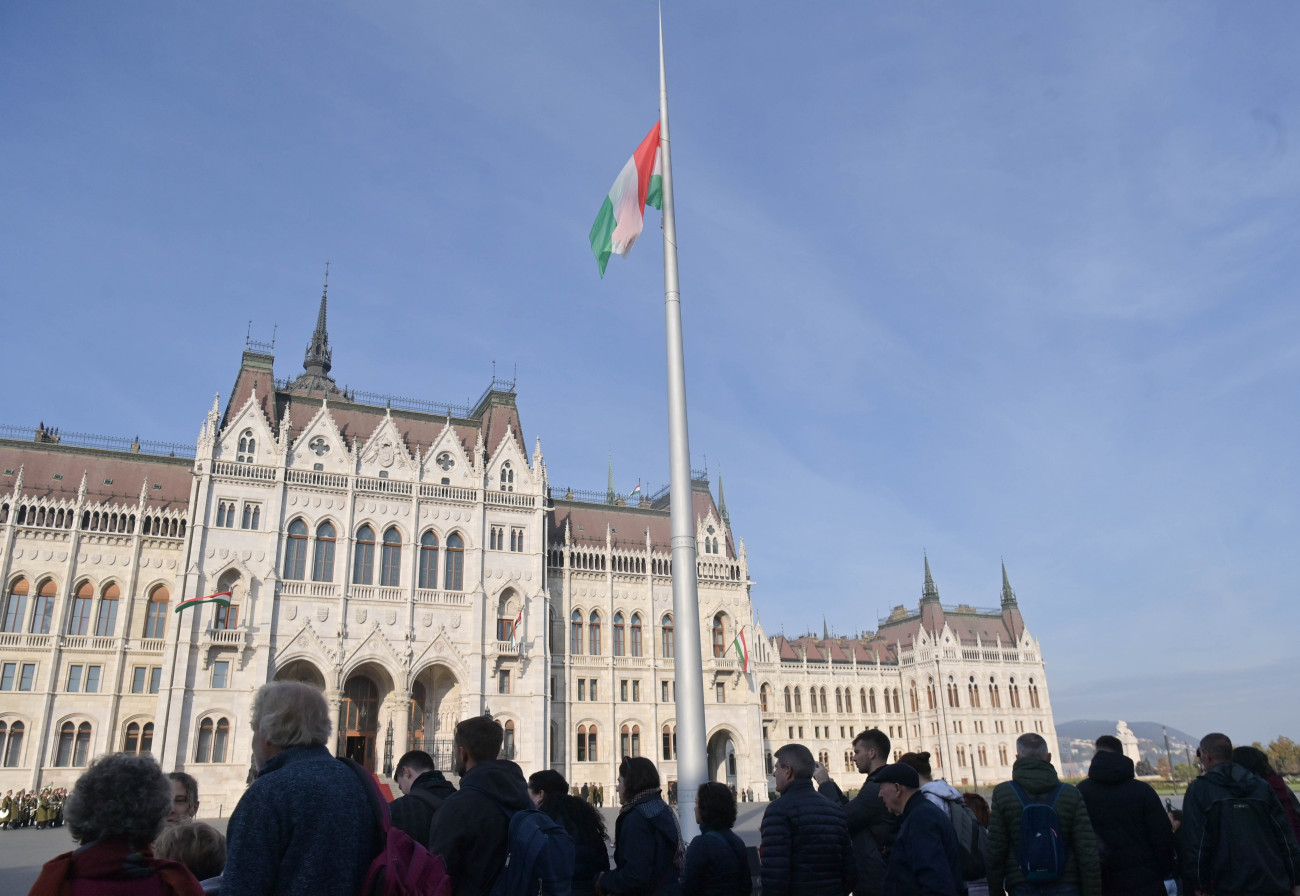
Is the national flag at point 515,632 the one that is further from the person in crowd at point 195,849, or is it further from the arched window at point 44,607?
the person in crowd at point 195,849

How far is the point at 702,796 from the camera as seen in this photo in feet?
22.8

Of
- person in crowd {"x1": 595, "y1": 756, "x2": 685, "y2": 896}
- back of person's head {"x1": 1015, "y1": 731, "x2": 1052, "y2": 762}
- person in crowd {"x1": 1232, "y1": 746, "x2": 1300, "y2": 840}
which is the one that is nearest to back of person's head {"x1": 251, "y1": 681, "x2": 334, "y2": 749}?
person in crowd {"x1": 595, "y1": 756, "x2": 685, "y2": 896}

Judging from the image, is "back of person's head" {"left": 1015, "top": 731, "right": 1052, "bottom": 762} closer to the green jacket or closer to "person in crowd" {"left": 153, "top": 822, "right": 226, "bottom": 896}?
the green jacket

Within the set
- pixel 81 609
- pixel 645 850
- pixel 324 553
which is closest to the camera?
pixel 645 850

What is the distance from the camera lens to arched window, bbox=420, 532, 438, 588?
4326 cm

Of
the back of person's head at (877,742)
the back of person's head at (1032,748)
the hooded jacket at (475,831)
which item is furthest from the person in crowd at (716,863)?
the back of person's head at (1032,748)

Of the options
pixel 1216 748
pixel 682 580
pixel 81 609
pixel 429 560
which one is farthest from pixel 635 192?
pixel 81 609

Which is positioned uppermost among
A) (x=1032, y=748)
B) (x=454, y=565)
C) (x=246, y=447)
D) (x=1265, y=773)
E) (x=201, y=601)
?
(x=246, y=447)

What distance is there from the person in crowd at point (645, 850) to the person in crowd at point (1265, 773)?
16.6ft

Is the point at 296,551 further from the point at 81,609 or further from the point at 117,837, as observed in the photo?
the point at 117,837

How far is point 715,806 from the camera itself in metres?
6.89

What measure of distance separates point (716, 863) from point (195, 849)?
3526mm

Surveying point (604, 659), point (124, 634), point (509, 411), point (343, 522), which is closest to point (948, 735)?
point (604, 659)

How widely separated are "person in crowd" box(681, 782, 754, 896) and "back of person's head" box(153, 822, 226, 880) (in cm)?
324
